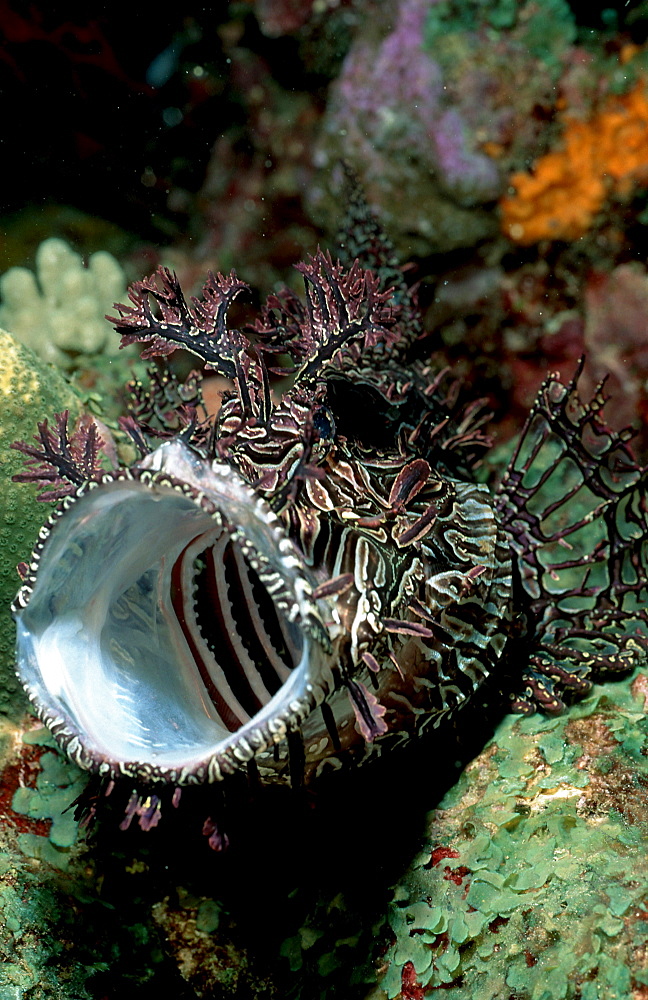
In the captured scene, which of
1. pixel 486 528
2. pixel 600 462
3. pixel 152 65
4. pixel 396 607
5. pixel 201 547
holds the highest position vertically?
pixel 152 65

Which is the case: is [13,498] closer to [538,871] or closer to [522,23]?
[538,871]

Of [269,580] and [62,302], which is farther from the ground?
[62,302]

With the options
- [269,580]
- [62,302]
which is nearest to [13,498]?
[269,580]

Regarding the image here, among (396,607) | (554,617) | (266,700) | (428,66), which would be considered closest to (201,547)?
(266,700)

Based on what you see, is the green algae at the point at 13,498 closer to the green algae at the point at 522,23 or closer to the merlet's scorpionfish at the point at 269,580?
the merlet's scorpionfish at the point at 269,580

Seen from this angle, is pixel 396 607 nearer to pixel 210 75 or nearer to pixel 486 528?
pixel 486 528

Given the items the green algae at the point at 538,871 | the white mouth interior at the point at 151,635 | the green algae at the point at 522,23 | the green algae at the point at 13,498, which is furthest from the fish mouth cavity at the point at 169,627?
the green algae at the point at 522,23

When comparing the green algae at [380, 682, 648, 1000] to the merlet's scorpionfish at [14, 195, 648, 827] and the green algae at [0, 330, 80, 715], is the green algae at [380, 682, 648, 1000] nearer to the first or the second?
the merlet's scorpionfish at [14, 195, 648, 827]
